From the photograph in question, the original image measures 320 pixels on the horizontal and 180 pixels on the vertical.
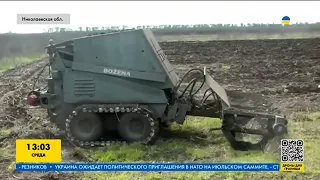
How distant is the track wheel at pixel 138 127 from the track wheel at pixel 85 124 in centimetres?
41

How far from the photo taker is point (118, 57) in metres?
8.16

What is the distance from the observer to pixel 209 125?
31.1 feet

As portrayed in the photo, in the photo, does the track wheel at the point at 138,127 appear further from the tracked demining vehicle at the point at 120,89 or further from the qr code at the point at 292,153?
the qr code at the point at 292,153

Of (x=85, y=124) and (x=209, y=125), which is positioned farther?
(x=209, y=125)

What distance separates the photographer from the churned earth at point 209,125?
6.71 meters

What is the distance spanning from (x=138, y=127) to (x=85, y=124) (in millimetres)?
911

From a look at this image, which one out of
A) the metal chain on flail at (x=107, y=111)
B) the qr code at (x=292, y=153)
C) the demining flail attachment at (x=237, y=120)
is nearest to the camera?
the qr code at (x=292, y=153)

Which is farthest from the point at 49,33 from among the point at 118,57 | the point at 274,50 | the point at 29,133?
the point at 274,50

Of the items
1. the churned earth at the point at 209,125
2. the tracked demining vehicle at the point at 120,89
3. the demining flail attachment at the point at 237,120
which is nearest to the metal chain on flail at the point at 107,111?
the tracked demining vehicle at the point at 120,89

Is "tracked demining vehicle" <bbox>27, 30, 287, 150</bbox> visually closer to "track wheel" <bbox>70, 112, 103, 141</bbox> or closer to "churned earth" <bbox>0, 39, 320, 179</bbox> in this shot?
"track wheel" <bbox>70, 112, 103, 141</bbox>

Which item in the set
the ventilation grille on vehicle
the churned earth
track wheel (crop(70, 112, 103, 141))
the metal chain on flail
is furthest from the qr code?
the ventilation grille on vehicle

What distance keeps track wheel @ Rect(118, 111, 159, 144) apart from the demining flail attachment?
0.77 metres

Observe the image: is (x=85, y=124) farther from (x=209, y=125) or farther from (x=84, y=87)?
(x=209, y=125)

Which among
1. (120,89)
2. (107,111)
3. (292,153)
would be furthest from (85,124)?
(292,153)
